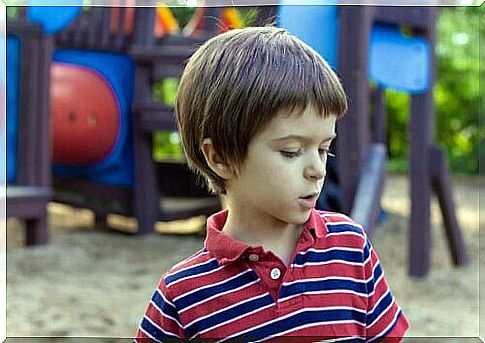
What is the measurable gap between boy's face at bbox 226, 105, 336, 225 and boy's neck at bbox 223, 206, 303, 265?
0.03 meters

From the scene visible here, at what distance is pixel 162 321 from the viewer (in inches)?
33.1

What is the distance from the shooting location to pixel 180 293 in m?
0.83

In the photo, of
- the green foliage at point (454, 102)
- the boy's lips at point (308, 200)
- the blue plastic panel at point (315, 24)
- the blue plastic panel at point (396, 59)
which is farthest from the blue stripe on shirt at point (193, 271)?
the green foliage at point (454, 102)

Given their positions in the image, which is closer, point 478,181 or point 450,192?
point 450,192

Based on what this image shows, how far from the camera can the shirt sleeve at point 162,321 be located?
32.9 inches

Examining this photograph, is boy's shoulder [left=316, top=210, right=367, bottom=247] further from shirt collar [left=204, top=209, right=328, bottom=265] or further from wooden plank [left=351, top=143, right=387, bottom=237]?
wooden plank [left=351, top=143, right=387, bottom=237]

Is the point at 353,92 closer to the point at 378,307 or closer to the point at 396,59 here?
the point at 396,59

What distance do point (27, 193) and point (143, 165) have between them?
48 centimetres

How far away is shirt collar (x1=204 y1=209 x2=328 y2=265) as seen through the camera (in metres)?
0.82

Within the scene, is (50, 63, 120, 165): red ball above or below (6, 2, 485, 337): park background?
above

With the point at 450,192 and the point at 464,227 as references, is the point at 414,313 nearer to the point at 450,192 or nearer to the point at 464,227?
the point at 450,192

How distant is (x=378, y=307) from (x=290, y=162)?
7.8 inches

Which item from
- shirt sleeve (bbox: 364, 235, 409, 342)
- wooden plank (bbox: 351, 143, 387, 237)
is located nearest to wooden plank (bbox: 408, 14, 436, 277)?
wooden plank (bbox: 351, 143, 387, 237)

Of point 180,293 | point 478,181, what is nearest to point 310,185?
point 180,293
